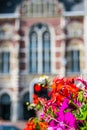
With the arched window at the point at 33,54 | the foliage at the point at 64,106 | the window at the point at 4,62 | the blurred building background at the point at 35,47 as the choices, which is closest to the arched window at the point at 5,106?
the blurred building background at the point at 35,47

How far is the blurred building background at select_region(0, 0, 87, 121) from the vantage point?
81.6 ft

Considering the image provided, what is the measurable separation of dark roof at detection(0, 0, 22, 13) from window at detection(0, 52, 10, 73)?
106 inches

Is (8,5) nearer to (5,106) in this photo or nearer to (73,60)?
(73,60)

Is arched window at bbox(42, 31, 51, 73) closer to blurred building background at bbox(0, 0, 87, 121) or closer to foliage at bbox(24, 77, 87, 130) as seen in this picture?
blurred building background at bbox(0, 0, 87, 121)

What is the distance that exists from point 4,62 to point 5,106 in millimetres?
2612

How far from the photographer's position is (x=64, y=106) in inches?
122

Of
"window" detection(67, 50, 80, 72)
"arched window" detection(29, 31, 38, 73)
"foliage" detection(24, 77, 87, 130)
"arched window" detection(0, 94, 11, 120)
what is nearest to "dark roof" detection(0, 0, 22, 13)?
"arched window" detection(29, 31, 38, 73)

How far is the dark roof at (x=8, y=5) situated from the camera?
2608 cm

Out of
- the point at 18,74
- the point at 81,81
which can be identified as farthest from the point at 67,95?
the point at 18,74

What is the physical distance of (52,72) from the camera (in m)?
25.0

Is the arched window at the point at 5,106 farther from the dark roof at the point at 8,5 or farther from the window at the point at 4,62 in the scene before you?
the dark roof at the point at 8,5

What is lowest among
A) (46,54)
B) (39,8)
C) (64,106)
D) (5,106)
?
(5,106)

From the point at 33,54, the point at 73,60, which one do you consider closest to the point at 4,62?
the point at 33,54

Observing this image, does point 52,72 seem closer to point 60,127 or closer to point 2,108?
point 2,108
